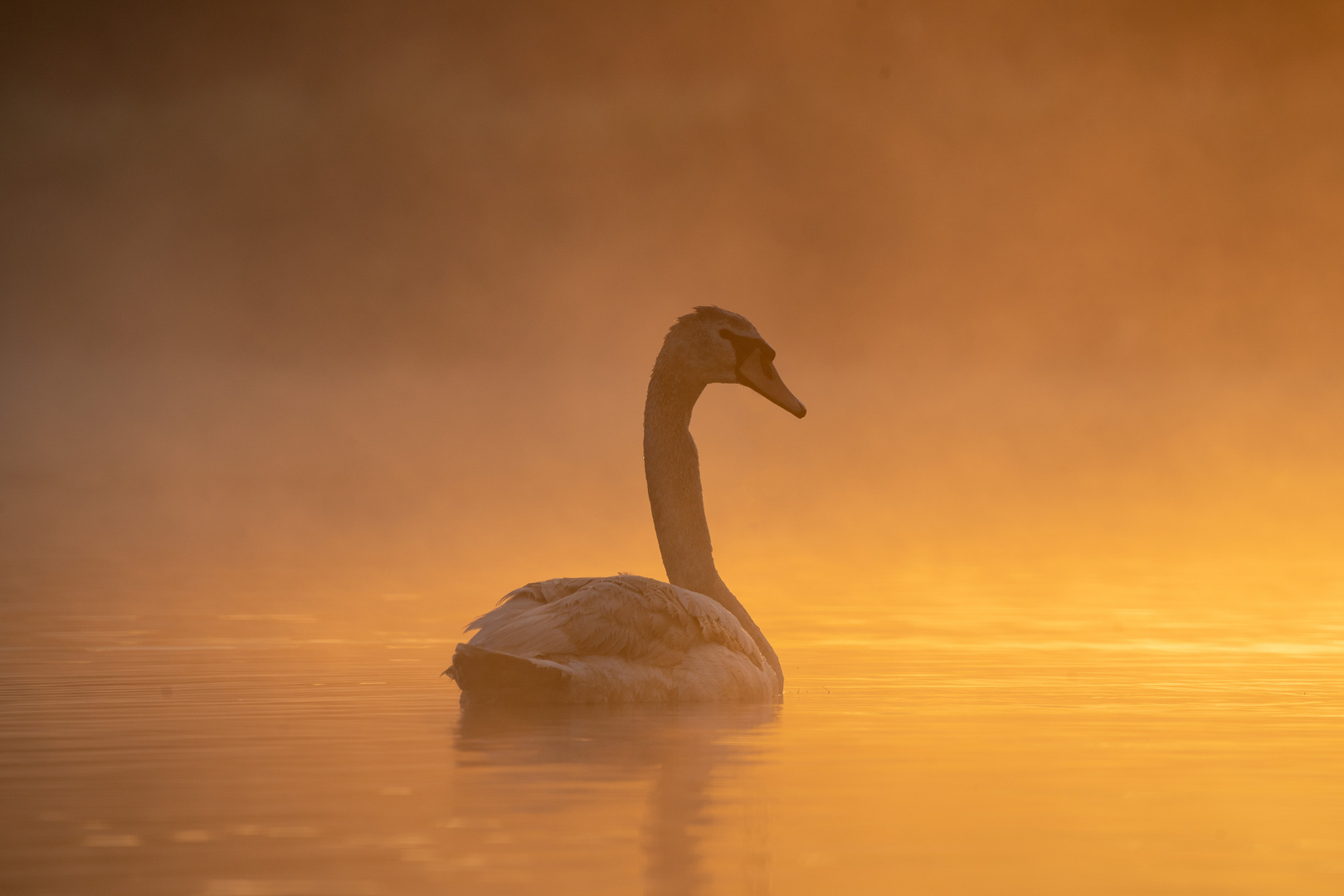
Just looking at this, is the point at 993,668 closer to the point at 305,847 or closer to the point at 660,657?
the point at 660,657

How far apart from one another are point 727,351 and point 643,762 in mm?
6083

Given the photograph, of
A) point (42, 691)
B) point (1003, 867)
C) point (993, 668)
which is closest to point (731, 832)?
point (1003, 867)

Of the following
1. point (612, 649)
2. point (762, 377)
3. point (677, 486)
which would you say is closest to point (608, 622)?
point (612, 649)

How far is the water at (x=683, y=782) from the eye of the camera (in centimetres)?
642

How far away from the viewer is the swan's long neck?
14.3 meters

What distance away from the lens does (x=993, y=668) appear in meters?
14.8

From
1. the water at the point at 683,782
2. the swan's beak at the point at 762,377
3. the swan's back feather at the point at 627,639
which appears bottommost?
the water at the point at 683,782

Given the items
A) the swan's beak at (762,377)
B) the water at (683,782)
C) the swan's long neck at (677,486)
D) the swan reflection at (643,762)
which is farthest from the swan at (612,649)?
the swan's beak at (762,377)

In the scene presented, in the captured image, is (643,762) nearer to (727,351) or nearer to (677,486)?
(677,486)

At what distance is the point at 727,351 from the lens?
14.7 m

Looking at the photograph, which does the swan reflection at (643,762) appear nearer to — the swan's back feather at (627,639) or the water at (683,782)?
the water at (683,782)

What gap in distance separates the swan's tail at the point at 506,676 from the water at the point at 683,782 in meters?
0.16

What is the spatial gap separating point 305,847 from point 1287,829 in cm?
381

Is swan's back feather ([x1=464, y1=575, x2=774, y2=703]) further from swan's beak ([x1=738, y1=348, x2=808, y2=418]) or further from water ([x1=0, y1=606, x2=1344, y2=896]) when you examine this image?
swan's beak ([x1=738, y1=348, x2=808, y2=418])
